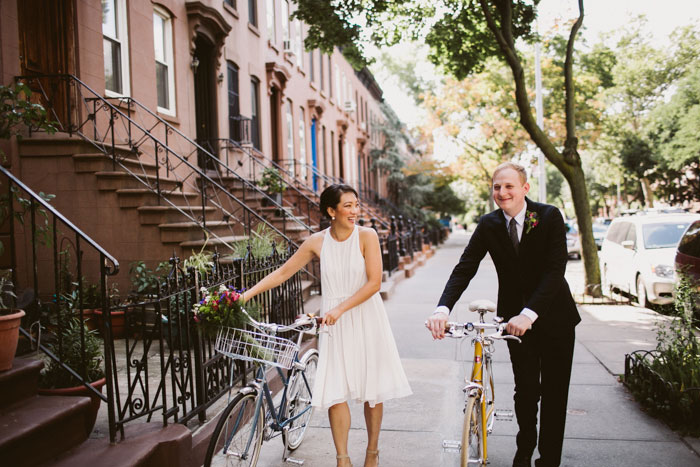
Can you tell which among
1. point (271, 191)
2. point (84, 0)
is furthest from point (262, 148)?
point (84, 0)

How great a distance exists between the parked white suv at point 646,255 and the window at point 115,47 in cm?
968

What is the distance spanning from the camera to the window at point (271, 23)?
17922 mm

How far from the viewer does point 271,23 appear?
715 inches

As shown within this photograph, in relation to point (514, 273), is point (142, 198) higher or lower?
higher

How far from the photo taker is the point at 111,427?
3.85 m

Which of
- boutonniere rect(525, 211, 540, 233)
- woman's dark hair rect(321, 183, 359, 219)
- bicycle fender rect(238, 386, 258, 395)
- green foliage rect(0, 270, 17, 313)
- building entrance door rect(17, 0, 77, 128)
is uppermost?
building entrance door rect(17, 0, 77, 128)

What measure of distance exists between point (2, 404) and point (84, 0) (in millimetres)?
7383

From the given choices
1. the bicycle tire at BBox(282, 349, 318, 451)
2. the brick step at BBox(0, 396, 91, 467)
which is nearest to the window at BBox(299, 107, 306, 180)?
the bicycle tire at BBox(282, 349, 318, 451)

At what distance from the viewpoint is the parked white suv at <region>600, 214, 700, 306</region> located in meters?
10.6

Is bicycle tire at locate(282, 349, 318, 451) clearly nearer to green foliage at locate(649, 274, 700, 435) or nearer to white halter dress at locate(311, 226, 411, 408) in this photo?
white halter dress at locate(311, 226, 411, 408)

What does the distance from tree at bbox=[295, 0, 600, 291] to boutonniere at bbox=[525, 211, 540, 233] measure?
8078mm

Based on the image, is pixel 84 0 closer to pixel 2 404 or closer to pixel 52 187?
pixel 52 187

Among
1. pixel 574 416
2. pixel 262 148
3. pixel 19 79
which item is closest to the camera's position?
pixel 574 416

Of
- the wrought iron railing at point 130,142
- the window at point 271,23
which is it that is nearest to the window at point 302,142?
the window at point 271,23
